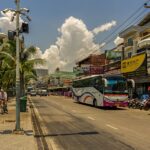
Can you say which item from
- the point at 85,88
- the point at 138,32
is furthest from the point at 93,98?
the point at 138,32

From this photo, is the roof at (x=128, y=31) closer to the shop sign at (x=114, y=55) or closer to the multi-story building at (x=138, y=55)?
the multi-story building at (x=138, y=55)

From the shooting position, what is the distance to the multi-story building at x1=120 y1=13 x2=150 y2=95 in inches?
1843

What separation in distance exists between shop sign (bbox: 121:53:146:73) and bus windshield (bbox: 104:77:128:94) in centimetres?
761

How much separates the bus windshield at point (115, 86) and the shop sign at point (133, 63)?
761 cm

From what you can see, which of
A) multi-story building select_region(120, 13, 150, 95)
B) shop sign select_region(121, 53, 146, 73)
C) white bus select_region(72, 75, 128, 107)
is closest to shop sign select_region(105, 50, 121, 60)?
multi-story building select_region(120, 13, 150, 95)

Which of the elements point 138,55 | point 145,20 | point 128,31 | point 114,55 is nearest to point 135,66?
point 138,55

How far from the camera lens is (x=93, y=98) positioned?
44125 mm

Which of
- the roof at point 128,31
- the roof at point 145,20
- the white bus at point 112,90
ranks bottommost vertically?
the white bus at point 112,90

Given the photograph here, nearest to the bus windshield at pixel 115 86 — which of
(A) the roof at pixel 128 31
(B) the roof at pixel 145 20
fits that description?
(B) the roof at pixel 145 20

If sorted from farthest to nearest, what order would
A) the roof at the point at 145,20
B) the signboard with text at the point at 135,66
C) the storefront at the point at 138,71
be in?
the roof at the point at 145,20 → the storefront at the point at 138,71 → the signboard with text at the point at 135,66

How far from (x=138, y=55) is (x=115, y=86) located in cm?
1019

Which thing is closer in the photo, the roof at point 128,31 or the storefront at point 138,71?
the storefront at point 138,71

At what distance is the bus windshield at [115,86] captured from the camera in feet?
129

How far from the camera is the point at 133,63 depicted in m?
50.2
